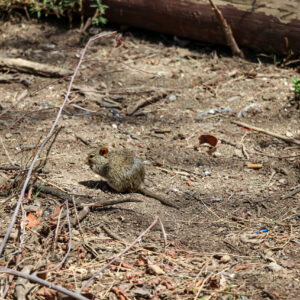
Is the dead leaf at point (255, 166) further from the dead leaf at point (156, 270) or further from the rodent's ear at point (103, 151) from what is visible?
the dead leaf at point (156, 270)

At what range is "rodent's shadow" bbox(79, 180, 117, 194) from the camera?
16.0 feet

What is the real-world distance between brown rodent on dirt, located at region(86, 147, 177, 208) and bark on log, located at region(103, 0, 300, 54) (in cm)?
332

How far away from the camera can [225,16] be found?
6980 mm

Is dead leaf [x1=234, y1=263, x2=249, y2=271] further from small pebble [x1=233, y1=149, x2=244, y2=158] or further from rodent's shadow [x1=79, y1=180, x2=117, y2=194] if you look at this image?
small pebble [x1=233, y1=149, x2=244, y2=158]

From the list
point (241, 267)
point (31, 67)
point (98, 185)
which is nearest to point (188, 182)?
point (98, 185)

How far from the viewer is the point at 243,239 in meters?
4.03

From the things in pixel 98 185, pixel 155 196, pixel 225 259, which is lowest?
pixel 98 185

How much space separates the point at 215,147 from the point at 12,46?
4.30 m

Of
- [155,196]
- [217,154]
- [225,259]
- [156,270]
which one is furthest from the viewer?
[217,154]

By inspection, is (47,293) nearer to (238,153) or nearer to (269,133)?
(238,153)

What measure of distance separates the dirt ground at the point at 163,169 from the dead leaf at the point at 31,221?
66mm

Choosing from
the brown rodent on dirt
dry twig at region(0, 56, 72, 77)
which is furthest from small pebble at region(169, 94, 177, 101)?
the brown rodent on dirt

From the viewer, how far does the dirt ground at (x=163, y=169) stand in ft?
11.7

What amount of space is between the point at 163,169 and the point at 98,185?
2.65ft
